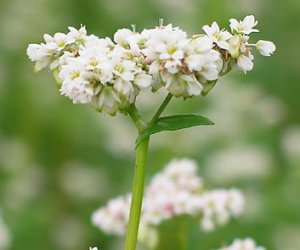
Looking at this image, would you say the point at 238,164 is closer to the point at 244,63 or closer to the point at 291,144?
the point at 291,144

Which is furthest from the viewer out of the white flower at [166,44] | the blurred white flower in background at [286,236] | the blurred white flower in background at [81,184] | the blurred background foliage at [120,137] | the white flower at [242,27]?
the blurred white flower in background at [81,184]

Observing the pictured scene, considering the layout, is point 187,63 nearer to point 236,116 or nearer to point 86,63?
point 86,63

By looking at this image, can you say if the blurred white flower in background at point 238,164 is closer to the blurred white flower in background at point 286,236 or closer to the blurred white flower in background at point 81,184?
the blurred white flower in background at point 286,236

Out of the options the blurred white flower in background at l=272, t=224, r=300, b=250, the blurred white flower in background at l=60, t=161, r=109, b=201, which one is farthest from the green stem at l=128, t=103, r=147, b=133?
the blurred white flower in background at l=60, t=161, r=109, b=201

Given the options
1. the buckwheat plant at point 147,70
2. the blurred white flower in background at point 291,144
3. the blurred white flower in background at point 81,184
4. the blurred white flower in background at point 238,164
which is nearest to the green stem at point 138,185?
the buckwheat plant at point 147,70

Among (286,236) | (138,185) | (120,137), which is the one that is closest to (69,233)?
(120,137)

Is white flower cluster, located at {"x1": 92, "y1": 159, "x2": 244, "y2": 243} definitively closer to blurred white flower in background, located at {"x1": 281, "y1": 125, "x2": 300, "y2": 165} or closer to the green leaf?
the green leaf
